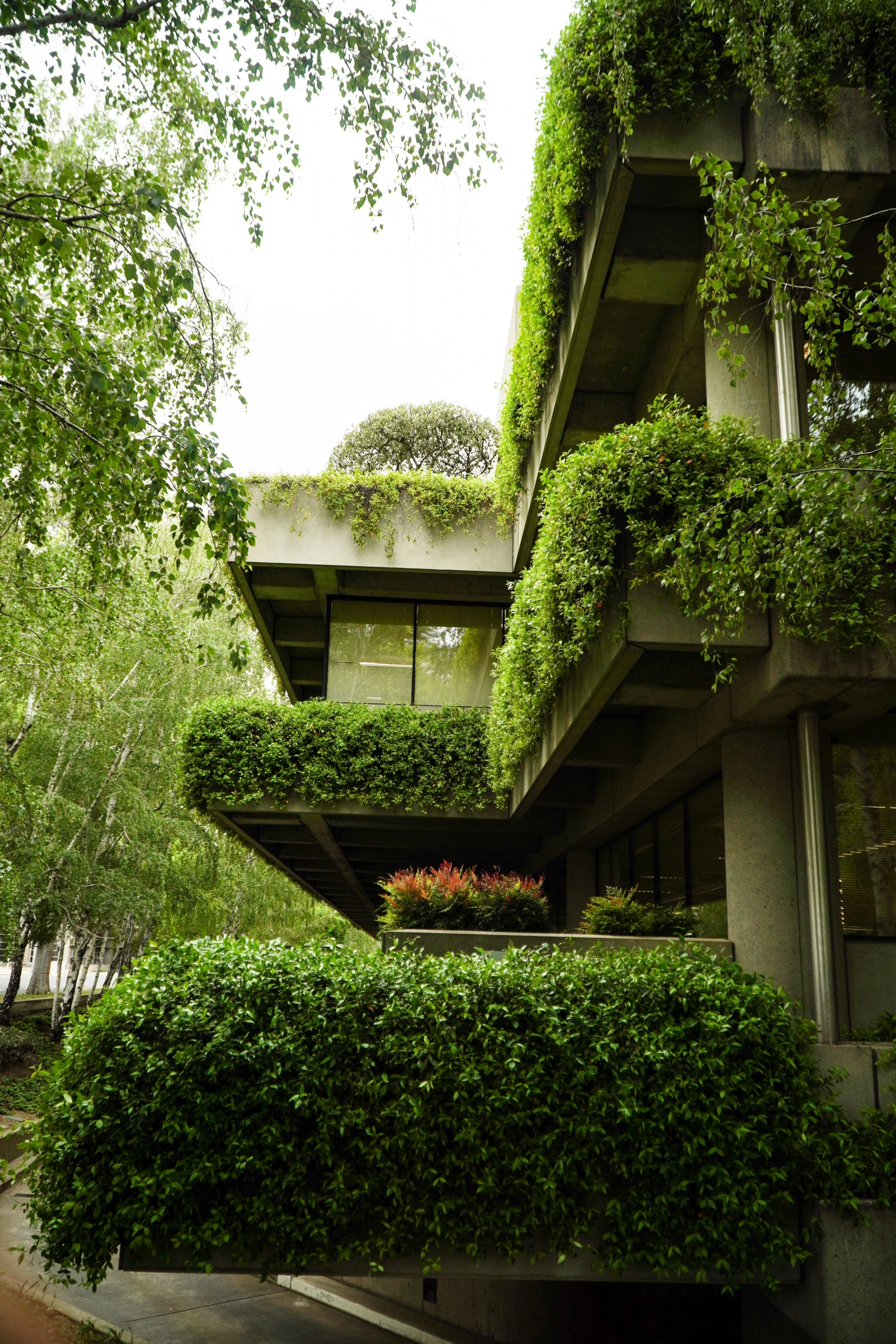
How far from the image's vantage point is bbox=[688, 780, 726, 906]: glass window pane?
30.0ft

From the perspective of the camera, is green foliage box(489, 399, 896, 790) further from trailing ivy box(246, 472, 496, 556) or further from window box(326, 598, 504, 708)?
window box(326, 598, 504, 708)

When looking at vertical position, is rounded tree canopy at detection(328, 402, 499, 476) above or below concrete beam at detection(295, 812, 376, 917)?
above

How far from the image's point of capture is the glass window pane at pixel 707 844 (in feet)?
30.0

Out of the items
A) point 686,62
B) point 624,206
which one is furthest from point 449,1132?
point 686,62

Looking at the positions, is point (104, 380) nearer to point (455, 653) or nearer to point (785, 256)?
point (785, 256)

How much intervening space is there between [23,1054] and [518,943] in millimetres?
16801

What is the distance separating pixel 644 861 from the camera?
12234mm

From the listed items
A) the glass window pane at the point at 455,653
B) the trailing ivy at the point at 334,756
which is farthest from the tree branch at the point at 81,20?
the glass window pane at the point at 455,653

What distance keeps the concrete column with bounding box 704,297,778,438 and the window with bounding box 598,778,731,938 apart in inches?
131

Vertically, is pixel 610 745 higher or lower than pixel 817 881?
higher

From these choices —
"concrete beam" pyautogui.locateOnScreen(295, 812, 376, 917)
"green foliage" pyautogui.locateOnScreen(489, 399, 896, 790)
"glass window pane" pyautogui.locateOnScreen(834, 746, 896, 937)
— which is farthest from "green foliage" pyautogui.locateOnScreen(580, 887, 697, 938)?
"concrete beam" pyautogui.locateOnScreen(295, 812, 376, 917)

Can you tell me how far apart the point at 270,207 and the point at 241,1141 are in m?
7.03

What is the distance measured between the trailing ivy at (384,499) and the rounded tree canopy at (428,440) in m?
3.96

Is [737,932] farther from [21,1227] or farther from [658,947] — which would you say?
[21,1227]
